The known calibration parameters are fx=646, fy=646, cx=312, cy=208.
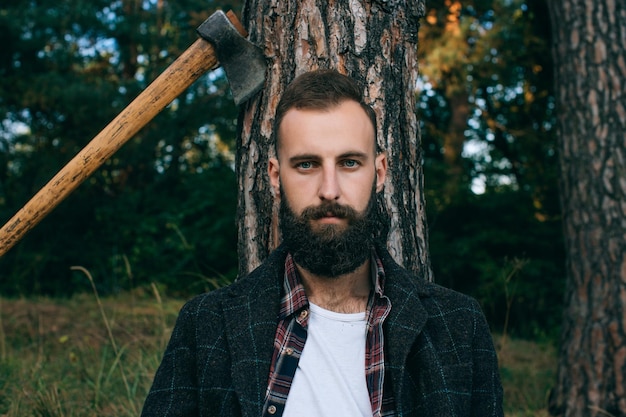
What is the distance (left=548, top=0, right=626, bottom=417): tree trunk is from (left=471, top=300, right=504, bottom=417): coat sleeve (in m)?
2.31

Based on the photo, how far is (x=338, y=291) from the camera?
7.41 ft

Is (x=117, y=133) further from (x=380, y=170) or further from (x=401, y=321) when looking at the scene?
(x=401, y=321)

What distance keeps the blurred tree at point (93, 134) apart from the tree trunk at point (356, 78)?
282 inches

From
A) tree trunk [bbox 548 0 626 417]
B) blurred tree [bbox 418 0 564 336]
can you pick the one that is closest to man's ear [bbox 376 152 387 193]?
tree trunk [bbox 548 0 626 417]

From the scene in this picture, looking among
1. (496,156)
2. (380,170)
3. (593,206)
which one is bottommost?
(593,206)

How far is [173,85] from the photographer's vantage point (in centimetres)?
269

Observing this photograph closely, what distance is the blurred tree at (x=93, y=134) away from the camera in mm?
10500

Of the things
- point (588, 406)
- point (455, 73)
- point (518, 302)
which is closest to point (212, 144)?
point (455, 73)

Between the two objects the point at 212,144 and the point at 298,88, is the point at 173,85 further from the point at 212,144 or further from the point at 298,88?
the point at 212,144

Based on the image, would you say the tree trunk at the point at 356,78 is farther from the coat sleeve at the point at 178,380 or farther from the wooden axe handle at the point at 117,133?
the coat sleeve at the point at 178,380

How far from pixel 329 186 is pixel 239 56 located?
31.4 inches

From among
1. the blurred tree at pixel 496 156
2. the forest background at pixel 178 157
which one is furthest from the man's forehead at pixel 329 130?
the forest background at pixel 178 157

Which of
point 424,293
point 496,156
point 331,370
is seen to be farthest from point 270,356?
point 496,156

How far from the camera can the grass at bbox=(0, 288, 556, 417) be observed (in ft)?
10.6
